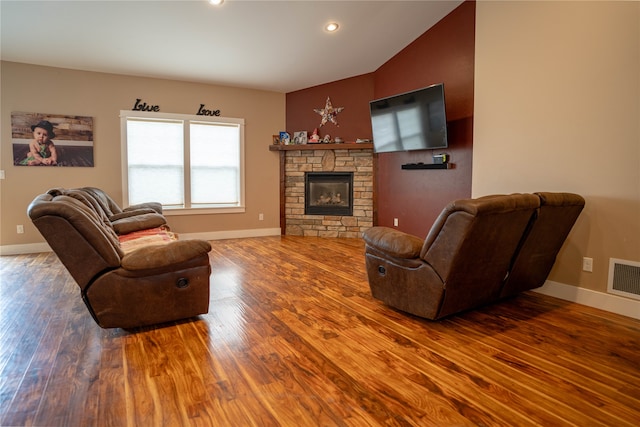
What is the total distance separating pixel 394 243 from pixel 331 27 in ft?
9.98

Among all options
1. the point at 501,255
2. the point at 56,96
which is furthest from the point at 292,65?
the point at 501,255

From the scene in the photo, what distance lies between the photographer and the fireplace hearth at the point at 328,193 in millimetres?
6230

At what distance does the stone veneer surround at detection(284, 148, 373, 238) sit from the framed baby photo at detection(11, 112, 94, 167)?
3.11m

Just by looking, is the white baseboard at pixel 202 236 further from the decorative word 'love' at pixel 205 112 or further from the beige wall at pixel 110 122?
the decorative word 'love' at pixel 205 112

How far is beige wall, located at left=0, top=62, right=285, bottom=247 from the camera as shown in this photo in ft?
15.8

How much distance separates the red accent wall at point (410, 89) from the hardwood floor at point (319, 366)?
1.83 metres

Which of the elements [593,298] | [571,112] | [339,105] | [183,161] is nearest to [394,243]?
[593,298]

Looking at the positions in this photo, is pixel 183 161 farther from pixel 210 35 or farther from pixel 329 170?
pixel 329 170

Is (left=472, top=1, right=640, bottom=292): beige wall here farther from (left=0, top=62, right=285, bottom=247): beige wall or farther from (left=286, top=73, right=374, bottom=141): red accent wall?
(left=0, top=62, right=285, bottom=247): beige wall

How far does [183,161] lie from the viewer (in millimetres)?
5832

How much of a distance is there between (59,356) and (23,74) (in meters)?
4.54

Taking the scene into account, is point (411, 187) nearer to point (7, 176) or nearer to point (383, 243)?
point (383, 243)

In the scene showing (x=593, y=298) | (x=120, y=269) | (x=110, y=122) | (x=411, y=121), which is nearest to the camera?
(x=120, y=269)

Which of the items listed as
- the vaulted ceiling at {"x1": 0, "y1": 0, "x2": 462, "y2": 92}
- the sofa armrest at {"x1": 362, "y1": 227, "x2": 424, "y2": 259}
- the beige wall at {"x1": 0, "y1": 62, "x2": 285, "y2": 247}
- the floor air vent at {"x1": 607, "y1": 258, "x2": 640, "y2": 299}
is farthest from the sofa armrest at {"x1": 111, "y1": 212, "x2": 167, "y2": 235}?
the floor air vent at {"x1": 607, "y1": 258, "x2": 640, "y2": 299}
